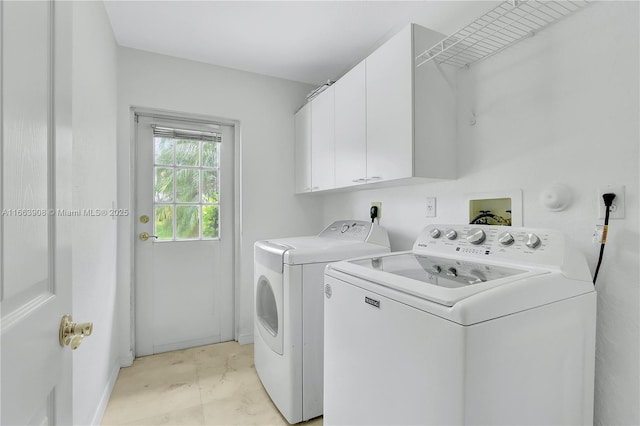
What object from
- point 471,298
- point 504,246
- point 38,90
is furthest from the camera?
point 504,246

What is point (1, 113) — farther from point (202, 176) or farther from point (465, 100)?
point (202, 176)

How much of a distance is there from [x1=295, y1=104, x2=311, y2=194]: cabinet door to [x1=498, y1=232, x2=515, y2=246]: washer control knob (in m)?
1.55

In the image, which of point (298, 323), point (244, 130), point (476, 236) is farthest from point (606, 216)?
point (244, 130)

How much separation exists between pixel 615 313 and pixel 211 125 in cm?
274

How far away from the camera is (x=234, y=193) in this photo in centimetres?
273

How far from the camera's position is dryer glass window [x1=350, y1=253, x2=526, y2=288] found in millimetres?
997

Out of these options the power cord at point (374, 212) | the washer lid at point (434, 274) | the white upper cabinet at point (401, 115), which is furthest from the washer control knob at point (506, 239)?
the power cord at point (374, 212)

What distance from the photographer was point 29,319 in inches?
21.3

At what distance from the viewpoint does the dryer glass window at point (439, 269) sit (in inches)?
39.2

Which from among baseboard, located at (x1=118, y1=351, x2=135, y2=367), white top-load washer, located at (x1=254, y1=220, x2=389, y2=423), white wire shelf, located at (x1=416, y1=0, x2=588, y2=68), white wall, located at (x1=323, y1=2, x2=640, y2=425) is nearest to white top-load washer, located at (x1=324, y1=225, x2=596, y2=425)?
white wall, located at (x1=323, y1=2, x2=640, y2=425)

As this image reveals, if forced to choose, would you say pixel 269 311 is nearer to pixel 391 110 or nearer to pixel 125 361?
pixel 125 361

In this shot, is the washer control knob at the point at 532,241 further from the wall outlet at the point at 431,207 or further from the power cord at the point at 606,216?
the wall outlet at the point at 431,207

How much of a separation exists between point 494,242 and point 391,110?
2.64ft

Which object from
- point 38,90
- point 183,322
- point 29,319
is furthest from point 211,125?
point 29,319
